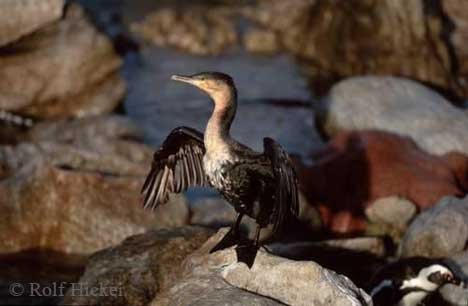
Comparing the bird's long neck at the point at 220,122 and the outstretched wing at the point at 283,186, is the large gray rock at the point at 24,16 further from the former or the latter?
the outstretched wing at the point at 283,186

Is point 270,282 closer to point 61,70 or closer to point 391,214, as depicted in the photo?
point 391,214

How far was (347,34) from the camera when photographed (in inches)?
657

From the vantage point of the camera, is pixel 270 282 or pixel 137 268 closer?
pixel 270 282

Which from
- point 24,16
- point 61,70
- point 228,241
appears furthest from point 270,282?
point 61,70

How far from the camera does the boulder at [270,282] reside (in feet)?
19.5

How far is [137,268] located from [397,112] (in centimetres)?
554

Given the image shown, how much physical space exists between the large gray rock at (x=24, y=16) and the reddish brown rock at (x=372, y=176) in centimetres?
359

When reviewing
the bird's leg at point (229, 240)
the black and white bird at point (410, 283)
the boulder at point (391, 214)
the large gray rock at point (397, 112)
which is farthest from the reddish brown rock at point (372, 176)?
the bird's leg at point (229, 240)

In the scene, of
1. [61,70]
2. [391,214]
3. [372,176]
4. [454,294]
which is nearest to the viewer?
[454,294]

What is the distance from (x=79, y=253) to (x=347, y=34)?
826cm

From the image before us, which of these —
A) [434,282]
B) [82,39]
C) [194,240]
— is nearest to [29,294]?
[194,240]

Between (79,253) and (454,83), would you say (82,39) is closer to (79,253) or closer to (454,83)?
(79,253)

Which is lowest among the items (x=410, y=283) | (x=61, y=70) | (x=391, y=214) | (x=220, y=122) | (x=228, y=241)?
(x=391, y=214)

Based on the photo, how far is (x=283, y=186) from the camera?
20.6ft
